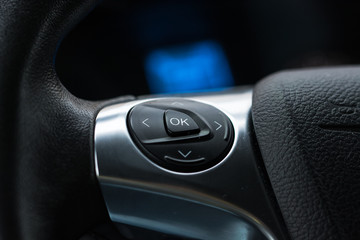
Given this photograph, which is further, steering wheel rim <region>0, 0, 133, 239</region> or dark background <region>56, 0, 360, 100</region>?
dark background <region>56, 0, 360, 100</region>

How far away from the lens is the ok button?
432 mm

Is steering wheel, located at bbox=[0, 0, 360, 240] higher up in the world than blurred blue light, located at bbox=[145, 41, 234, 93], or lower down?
higher up

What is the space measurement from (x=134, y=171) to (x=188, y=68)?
286 centimetres

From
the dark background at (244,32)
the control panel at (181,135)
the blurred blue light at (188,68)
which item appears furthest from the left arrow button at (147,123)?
the blurred blue light at (188,68)

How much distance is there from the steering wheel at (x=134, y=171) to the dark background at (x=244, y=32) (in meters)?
2.49

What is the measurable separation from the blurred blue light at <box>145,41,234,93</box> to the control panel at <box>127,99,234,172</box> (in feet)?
8.81

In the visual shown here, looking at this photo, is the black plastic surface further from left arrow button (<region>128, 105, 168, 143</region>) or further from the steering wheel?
left arrow button (<region>128, 105, 168, 143</region>)

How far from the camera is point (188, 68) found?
3234mm

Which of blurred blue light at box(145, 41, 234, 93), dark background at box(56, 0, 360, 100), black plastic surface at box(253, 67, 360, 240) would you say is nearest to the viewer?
black plastic surface at box(253, 67, 360, 240)

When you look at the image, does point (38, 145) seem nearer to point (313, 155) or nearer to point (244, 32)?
point (313, 155)

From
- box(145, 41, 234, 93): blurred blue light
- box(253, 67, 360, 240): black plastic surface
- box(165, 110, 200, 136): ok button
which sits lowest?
box(145, 41, 234, 93): blurred blue light

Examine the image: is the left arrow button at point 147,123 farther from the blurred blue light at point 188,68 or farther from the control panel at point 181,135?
the blurred blue light at point 188,68

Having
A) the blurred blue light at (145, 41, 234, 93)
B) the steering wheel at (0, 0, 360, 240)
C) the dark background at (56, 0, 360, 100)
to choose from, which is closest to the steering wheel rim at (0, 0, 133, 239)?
the steering wheel at (0, 0, 360, 240)

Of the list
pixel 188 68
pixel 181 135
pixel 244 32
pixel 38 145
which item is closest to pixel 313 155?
pixel 181 135
